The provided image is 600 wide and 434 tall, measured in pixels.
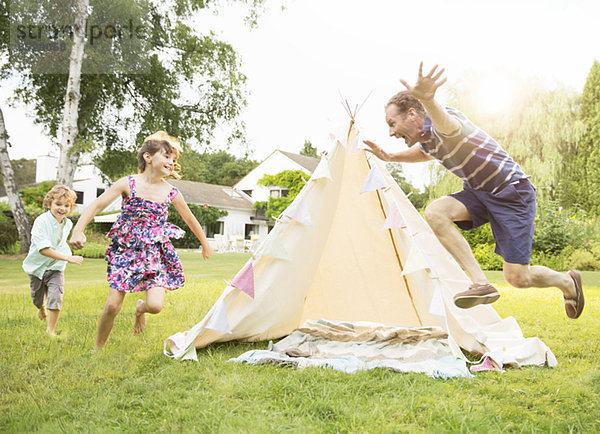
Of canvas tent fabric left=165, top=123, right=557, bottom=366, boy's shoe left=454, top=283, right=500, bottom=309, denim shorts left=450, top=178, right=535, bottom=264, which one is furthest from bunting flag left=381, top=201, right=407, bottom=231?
boy's shoe left=454, top=283, right=500, bottom=309

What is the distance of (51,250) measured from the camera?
365 cm

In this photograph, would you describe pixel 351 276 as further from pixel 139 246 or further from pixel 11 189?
pixel 11 189

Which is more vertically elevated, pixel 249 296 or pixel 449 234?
pixel 449 234

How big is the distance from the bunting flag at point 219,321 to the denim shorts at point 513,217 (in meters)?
1.74

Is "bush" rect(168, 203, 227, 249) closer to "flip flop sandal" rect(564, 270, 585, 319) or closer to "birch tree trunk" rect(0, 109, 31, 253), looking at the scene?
"birch tree trunk" rect(0, 109, 31, 253)

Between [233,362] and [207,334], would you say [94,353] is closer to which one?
[207,334]

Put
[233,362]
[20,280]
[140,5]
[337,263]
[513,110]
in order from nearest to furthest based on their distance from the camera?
[233,362]
[337,263]
[20,280]
[140,5]
[513,110]

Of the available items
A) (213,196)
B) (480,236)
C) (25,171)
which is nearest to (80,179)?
(213,196)

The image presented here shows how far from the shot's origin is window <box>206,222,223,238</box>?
27.9 meters

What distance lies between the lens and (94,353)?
3.01m

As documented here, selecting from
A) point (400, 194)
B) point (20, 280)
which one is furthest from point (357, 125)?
point (20, 280)

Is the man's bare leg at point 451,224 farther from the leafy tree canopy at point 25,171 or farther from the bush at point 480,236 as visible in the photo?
the leafy tree canopy at point 25,171

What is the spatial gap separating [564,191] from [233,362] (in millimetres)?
21755

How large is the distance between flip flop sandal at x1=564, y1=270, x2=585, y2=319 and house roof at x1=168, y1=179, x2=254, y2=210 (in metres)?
25.8
